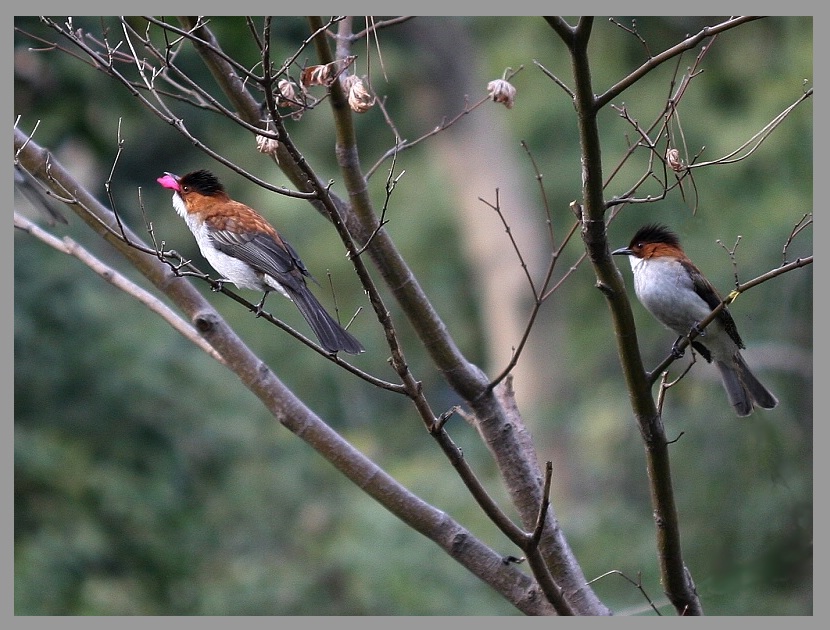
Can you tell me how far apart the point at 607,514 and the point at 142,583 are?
415 cm

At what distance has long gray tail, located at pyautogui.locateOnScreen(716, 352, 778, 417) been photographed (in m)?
4.76

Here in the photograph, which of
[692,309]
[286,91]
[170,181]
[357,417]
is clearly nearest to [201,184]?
[170,181]

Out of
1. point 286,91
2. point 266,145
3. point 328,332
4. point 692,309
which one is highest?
point 692,309

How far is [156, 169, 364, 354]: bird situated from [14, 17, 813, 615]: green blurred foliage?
21.0 inches

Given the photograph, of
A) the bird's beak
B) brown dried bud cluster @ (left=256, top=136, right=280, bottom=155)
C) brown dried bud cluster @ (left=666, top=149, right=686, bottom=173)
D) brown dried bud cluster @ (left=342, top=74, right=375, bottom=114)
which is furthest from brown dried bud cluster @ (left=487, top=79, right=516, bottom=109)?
the bird's beak

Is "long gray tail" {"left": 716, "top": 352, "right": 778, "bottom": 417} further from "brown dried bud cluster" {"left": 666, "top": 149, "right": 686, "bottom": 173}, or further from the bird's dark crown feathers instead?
"brown dried bud cluster" {"left": 666, "top": 149, "right": 686, "bottom": 173}

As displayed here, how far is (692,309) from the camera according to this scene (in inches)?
191

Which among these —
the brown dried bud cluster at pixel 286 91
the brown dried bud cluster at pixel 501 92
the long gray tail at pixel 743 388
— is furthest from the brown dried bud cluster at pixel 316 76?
the long gray tail at pixel 743 388

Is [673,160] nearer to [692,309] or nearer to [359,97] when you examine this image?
[359,97]

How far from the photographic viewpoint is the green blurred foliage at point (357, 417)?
21.5 ft

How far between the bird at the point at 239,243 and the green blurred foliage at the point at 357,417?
535 mm

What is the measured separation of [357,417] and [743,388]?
31.4 ft

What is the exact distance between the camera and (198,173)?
462 centimetres

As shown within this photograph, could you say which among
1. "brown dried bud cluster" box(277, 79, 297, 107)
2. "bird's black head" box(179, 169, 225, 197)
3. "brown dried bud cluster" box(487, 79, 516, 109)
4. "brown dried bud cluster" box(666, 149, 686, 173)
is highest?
"bird's black head" box(179, 169, 225, 197)
